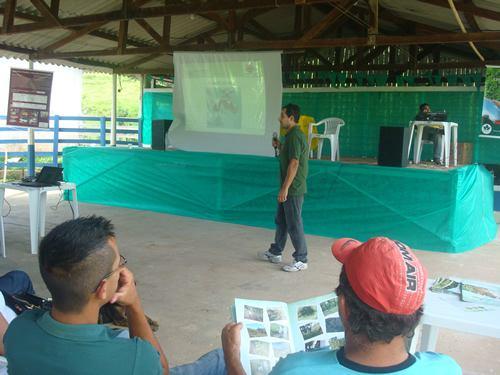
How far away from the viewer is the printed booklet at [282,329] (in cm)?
142

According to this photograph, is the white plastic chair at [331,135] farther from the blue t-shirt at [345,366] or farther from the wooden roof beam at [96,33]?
the blue t-shirt at [345,366]

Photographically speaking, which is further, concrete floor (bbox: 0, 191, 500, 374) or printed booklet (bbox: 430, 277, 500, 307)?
concrete floor (bbox: 0, 191, 500, 374)

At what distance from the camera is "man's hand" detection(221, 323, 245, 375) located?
1.33 m

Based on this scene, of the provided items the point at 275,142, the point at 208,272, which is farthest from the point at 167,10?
the point at 208,272

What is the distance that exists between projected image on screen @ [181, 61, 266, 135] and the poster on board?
10.3ft

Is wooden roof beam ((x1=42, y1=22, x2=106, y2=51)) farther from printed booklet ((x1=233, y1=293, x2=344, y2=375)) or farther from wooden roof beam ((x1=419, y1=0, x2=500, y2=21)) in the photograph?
printed booklet ((x1=233, y1=293, x2=344, y2=375))

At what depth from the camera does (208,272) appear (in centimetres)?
442

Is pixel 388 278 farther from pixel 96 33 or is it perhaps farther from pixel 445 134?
pixel 96 33

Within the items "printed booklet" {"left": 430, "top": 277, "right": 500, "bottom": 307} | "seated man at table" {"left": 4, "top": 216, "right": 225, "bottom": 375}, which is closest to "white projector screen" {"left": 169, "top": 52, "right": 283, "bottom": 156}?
"printed booklet" {"left": 430, "top": 277, "right": 500, "bottom": 307}

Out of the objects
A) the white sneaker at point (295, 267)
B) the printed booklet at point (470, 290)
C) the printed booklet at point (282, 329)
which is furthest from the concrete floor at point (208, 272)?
the printed booklet at point (282, 329)

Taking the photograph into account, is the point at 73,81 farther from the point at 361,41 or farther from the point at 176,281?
the point at 176,281

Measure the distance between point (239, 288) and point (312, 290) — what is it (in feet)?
1.99

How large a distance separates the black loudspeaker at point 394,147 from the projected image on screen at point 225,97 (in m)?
1.79

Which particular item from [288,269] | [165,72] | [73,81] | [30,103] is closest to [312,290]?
[288,269]
